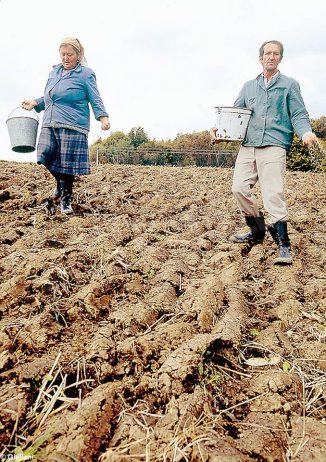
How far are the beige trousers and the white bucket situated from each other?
0.17 m

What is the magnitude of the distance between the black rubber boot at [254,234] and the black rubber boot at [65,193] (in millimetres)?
1424

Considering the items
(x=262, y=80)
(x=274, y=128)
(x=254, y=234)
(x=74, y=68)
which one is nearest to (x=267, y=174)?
(x=274, y=128)

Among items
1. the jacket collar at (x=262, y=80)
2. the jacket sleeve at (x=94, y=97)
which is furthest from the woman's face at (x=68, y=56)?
the jacket collar at (x=262, y=80)

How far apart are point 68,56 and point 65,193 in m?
1.12

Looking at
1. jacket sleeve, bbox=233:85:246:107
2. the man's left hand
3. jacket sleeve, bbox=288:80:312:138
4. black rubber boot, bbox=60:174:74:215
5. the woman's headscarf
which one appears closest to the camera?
the man's left hand

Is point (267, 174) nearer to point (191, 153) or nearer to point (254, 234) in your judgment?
point (254, 234)

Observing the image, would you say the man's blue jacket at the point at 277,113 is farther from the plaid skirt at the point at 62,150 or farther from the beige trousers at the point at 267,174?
the plaid skirt at the point at 62,150

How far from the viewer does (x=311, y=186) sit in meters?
6.95

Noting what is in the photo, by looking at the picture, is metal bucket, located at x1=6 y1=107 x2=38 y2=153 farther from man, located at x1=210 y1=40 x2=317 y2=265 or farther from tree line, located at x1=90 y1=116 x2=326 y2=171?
tree line, located at x1=90 y1=116 x2=326 y2=171

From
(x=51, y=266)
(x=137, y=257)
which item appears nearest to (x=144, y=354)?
(x=51, y=266)

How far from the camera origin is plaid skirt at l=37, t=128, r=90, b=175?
379 centimetres

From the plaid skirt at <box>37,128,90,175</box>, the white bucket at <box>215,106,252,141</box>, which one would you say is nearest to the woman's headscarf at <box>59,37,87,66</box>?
the plaid skirt at <box>37,128,90,175</box>

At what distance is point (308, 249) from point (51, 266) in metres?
1.95

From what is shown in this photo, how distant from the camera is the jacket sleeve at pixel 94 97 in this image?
3.84 meters
